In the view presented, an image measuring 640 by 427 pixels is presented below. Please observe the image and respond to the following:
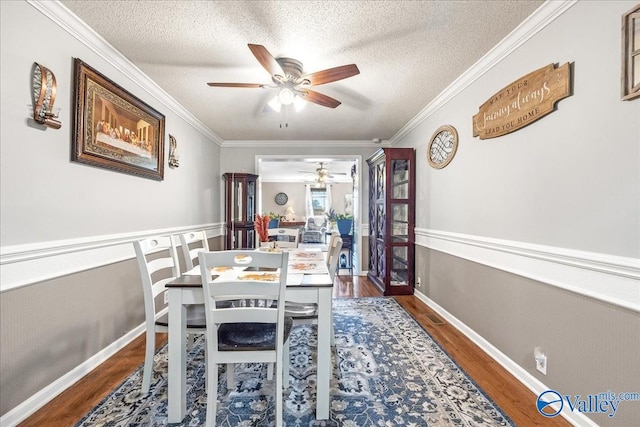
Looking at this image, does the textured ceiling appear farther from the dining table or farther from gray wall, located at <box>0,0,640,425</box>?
the dining table

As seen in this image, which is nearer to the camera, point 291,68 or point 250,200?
point 291,68

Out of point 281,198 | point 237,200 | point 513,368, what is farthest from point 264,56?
point 281,198

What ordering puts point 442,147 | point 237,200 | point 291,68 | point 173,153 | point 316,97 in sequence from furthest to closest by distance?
point 237,200, point 173,153, point 442,147, point 316,97, point 291,68

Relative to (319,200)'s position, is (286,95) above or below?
above

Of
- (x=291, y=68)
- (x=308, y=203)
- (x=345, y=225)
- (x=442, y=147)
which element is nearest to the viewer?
(x=291, y=68)

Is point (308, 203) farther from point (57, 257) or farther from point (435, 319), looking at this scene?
point (57, 257)

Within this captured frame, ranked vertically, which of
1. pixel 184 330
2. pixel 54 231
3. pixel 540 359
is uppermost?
pixel 54 231

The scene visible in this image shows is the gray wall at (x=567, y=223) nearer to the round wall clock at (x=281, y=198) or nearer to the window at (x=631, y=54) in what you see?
the window at (x=631, y=54)

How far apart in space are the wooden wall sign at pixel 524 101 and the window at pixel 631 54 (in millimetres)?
278

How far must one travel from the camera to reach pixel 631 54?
50.0 inches

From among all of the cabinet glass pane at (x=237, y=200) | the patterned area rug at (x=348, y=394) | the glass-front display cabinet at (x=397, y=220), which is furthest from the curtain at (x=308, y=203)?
the patterned area rug at (x=348, y=394)

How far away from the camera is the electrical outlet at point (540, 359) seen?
1729 mm

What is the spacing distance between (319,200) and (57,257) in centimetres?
1052

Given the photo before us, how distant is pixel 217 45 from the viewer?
7.04ft
